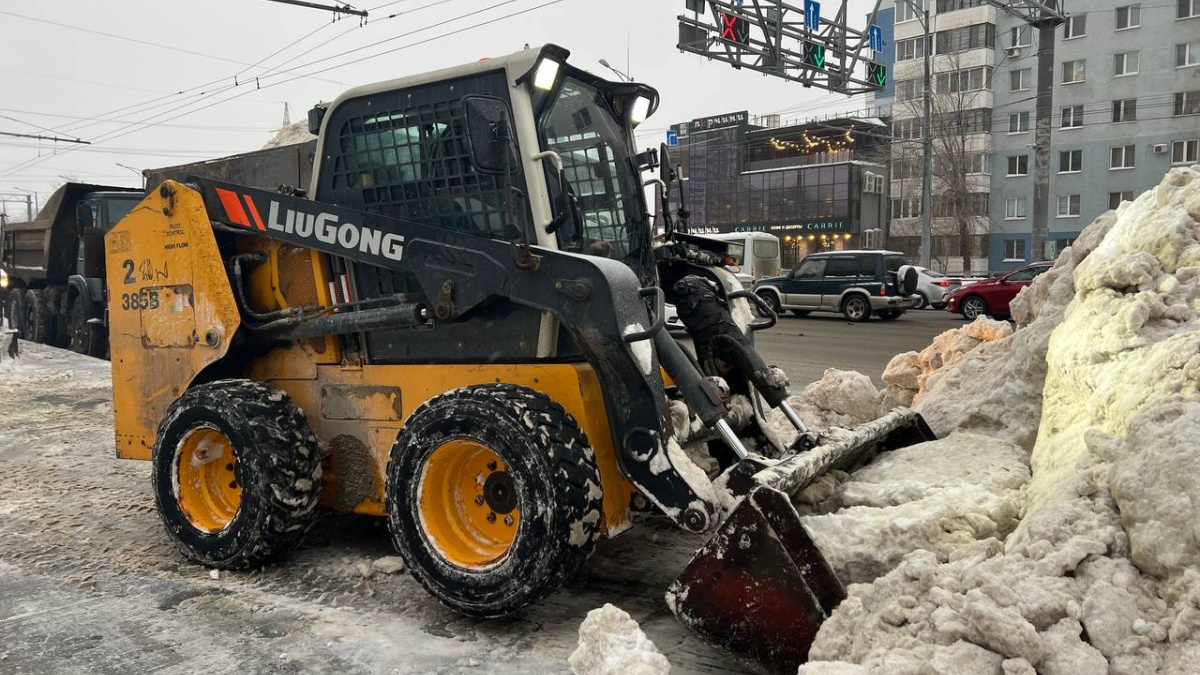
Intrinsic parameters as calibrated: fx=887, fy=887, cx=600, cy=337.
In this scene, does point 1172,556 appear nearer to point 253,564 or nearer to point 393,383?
point 393,383

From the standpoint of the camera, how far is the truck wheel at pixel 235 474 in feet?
14.3

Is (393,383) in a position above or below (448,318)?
below

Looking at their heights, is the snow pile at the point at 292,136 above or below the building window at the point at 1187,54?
below

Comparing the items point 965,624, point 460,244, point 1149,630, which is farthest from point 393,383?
point 1149,630

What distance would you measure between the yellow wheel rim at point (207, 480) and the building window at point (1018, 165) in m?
49.5

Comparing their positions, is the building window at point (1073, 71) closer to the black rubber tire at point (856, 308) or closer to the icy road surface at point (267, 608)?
the black rubber tire at point (856, 308)

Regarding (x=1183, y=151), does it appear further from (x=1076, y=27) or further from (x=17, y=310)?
(x=17, y=310)

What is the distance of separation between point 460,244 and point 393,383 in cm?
89

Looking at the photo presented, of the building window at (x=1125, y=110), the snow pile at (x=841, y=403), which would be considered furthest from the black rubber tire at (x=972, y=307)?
the building window at (x=1125, y=110)

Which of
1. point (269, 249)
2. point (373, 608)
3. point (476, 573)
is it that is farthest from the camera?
point (269, 249)

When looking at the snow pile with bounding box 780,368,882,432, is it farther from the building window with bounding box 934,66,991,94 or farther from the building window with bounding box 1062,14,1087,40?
the building window with bounding box 934,66,991,94

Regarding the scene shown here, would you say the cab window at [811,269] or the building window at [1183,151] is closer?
the cab window at [811,269]

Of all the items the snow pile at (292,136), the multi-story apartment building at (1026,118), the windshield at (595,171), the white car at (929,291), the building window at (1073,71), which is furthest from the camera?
the building window at (1073,71)

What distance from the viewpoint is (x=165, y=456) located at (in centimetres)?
476
